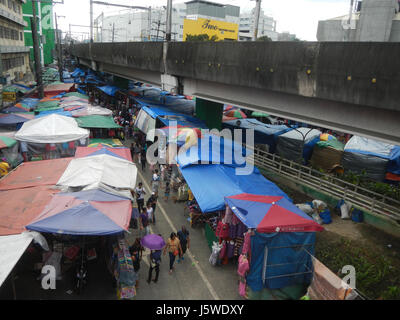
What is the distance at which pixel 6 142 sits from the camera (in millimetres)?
12852

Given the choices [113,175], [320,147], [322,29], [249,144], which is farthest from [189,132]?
[322,29]

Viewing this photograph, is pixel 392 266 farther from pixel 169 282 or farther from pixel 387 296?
pixel 169 282

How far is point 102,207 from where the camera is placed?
7.39 meters

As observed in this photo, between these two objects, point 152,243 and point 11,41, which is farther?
point 11,41

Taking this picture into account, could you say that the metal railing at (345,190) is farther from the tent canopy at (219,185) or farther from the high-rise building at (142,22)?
the high-rise building at (142,22)

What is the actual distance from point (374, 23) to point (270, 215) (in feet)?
104

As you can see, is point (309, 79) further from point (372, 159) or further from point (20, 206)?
point (20, 206)

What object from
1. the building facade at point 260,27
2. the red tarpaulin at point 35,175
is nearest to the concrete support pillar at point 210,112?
the red tarpaulin at point 35,175

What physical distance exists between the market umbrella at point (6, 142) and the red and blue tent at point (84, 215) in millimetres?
6417

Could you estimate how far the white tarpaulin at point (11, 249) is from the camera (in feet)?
18.5

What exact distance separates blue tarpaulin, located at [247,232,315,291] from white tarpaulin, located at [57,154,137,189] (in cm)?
410

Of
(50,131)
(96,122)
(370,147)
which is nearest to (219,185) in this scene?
(50,131)

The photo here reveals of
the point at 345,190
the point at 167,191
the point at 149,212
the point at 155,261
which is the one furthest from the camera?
the point at 167,191

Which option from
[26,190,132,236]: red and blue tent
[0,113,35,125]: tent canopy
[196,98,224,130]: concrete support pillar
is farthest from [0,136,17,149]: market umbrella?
[196,98,224,130]: concrete support pillar
